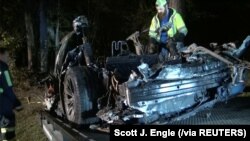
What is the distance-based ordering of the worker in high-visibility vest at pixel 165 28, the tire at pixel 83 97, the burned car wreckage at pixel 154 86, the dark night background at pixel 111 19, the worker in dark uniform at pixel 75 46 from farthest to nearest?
the dark night background at pixel 111 19
the worker in dark uniform at pixel 75 46
the worker in high-visibility vest at pixel 165 28
the tire at pixel 83 97
the burned car wreckage at pixel 154 86

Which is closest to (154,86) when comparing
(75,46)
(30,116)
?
(75,46)

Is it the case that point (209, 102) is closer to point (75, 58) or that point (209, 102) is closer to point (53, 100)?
point (75, 58)

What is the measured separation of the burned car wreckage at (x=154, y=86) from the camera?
593 cm

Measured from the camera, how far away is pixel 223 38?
17438 millimetres

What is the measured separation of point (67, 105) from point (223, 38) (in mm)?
11168

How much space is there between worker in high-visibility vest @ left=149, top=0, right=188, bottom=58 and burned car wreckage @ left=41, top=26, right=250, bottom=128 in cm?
37

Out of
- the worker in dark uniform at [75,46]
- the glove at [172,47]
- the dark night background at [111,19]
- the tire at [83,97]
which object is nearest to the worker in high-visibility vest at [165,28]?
the glove at [172,47]

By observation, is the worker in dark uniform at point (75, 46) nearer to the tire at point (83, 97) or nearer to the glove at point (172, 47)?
the tire at point (83, 97)

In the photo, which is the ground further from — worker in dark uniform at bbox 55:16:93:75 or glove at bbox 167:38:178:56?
Answer: glove at bbox 167:38:178:56

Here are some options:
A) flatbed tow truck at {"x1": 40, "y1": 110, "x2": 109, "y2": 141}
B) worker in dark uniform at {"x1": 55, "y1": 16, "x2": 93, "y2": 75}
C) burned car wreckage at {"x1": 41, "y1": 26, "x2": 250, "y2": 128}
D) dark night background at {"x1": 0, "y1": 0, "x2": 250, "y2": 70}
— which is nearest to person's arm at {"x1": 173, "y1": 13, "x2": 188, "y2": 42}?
burned car wreckage at {"x1": 41, "y1": 26, "x2": 250, "y2": 128}

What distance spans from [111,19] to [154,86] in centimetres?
1274

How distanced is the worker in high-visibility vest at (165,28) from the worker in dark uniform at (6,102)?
2179 mm

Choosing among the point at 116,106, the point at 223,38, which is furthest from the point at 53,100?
the point at 223,38

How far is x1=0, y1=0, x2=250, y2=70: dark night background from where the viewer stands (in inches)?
652
